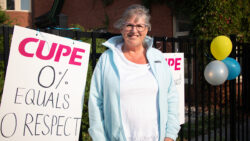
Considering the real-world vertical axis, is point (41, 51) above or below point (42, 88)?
above

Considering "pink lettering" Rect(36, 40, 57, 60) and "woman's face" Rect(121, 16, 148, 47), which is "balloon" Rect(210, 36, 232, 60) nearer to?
"woman's face" Rect(121, 16, 148, 47)

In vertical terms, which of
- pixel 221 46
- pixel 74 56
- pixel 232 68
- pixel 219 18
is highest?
pixel 219 18

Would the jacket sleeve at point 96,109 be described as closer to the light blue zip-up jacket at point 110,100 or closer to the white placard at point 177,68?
the light blue zip-up jacket at point 110,100

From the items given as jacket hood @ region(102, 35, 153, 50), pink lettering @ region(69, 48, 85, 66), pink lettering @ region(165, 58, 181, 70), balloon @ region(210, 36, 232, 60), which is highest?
balloon @ region(210, 36, 232, 60)

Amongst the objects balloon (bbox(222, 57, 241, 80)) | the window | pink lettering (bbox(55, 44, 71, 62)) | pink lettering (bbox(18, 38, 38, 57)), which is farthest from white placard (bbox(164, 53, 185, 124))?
the window

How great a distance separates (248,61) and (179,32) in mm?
4722

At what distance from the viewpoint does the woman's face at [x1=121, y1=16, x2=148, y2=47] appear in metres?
1.81

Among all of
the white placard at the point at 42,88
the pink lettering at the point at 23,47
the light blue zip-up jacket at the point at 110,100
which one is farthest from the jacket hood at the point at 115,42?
the pink lettering at the point at 23,47

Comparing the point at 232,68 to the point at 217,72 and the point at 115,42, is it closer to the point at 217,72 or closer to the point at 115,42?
the point at 217,72

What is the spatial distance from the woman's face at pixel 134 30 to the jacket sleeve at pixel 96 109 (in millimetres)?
315

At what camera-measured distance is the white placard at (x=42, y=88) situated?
1.60 meters

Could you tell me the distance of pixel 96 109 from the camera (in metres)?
1.71

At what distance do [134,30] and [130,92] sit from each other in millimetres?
476

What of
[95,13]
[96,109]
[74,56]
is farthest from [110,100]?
[95,13]
